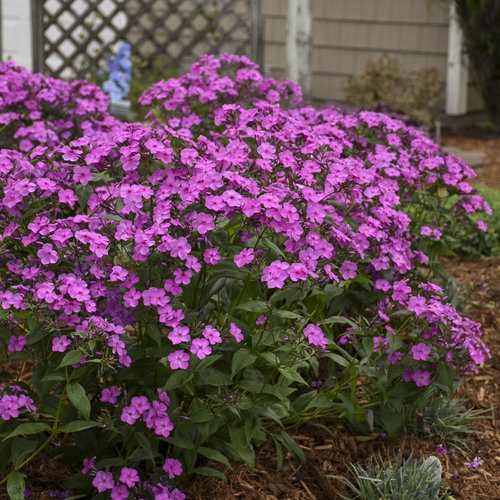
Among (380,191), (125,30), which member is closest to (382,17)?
(125,30)

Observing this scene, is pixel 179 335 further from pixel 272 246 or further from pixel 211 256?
pixel 272 246

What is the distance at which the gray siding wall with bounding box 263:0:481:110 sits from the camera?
9914mm

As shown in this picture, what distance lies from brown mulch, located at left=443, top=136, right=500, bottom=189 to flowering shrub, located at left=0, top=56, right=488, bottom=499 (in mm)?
4602

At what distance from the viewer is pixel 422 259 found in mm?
3266

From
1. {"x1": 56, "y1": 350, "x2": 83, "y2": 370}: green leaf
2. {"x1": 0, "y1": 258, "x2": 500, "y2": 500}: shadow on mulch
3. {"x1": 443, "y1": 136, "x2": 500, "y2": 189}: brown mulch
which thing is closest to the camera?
{"x1": 56, "y1": 350, "x2": 83, "y2": 370}: green leaf

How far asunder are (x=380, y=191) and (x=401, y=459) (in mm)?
846

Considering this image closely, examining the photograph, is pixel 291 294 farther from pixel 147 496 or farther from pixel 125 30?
pixel 125 30

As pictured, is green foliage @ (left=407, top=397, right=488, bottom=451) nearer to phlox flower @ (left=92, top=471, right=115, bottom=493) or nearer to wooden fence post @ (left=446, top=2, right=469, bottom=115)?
phlox flower @ (left=92, top=471, right=115, bottom=493)

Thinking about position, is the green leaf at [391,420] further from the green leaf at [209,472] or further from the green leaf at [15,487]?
the green leaf at [15,487]

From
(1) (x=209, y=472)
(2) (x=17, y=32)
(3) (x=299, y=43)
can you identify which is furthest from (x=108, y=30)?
(1) (x=209, y=472)

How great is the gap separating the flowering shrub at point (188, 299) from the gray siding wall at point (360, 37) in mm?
6992

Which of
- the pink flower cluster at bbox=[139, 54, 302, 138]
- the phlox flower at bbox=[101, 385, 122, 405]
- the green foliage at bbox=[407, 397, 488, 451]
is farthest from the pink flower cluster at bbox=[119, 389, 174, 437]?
the pink flower cluster at bbox=[139, 54, 302, 138]

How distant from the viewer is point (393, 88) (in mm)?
9492

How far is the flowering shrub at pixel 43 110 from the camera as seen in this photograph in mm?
3680
